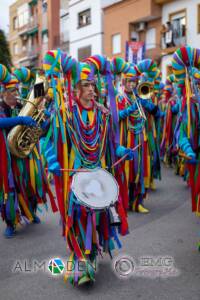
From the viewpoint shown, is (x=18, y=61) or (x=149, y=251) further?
(x=18, y=61)

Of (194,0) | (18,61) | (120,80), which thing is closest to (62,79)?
(120,80)

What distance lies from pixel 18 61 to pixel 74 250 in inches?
1419

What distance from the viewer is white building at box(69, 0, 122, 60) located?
2280cm

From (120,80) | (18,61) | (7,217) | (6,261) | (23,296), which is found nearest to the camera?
(23,296)

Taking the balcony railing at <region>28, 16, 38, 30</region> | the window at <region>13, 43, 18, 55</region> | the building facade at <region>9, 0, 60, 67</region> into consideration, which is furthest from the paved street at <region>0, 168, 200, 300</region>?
the window at <region>13, 43, 18, 55</region>

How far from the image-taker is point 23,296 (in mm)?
3152

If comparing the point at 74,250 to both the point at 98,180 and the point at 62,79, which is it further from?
the point at 62,79

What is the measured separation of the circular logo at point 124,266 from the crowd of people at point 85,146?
19cm

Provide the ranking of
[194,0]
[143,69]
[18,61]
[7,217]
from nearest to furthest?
1. [7,217]
2. [143,69]
3. [194,0]
4. [18,61]

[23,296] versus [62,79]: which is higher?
[62,79]

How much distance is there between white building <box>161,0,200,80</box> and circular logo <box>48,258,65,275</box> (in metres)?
15.8

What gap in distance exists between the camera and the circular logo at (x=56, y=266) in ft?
11.7

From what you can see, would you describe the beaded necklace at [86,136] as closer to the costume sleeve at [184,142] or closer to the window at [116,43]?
the costume sleeve at [184,142]


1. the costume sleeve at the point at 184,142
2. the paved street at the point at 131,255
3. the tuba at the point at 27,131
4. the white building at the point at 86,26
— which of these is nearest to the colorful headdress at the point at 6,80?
the tuba at the point at 27,131
